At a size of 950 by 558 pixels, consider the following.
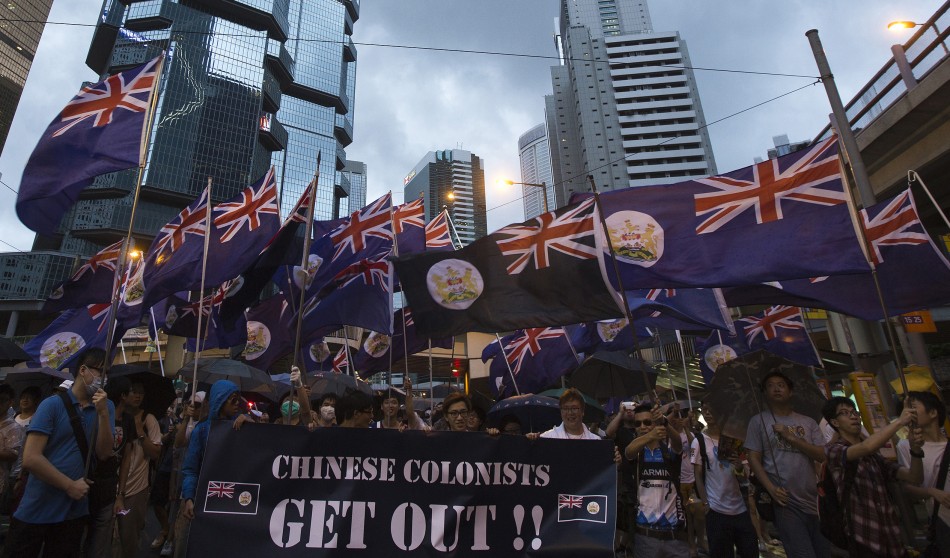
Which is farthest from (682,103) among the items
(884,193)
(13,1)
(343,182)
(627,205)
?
(13,1)

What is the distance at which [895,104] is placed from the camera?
42.6 ft

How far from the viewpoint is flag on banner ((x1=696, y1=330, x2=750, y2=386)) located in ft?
38.4

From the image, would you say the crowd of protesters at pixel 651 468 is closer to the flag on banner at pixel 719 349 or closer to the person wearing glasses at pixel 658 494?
the person wearing glasses at pixel 658 494

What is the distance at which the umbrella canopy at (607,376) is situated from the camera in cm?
1102

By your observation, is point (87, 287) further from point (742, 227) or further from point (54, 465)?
point (742, 227)

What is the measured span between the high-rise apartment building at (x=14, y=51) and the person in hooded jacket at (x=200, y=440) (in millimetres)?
135878

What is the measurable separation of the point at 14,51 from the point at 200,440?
158737mm

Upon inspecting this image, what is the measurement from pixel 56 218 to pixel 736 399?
26.7 ft

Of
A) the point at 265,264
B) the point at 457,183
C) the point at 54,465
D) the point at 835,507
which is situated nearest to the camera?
the point at 54,465

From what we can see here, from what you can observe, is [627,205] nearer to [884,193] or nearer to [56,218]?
[56,218]

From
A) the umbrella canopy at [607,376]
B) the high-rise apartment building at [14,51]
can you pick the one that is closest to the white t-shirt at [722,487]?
the umbrella canopy at [607,376]

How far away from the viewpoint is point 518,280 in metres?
6.12

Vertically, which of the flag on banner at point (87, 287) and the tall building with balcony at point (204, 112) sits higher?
the tall building with balcony at point (204, 112)

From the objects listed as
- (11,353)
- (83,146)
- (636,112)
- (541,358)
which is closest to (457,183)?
(636,112)
